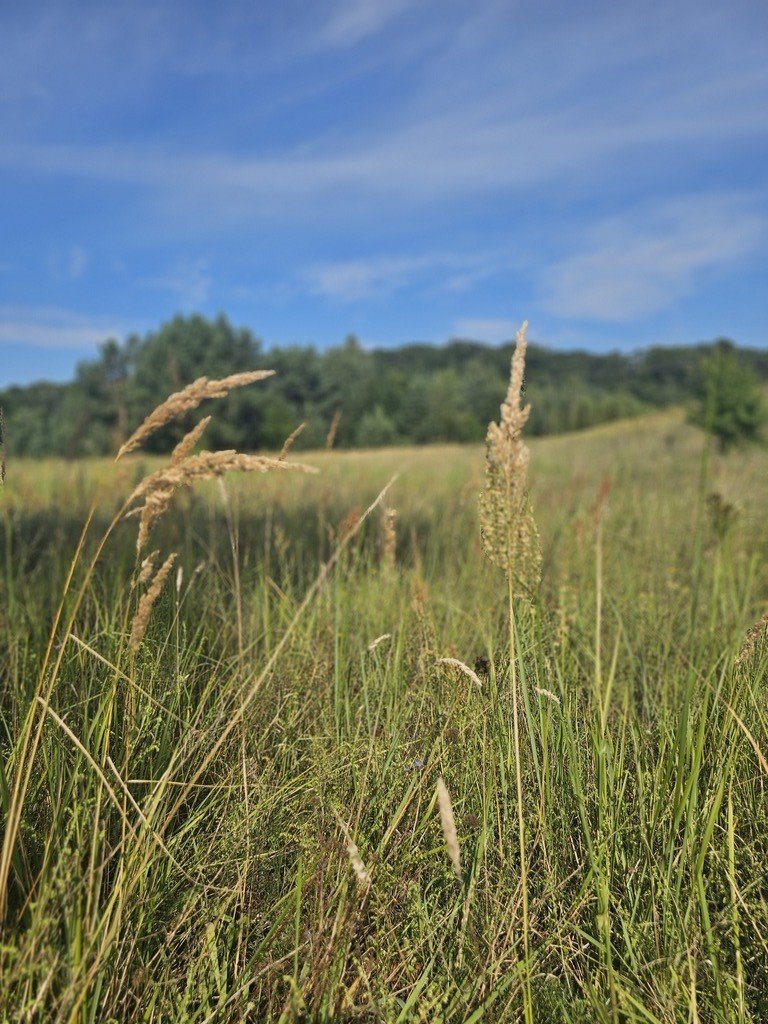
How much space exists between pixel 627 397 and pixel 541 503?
5849 cm

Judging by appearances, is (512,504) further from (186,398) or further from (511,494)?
(186,398)

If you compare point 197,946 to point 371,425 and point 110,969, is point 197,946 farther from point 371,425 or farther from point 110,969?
point 371,425

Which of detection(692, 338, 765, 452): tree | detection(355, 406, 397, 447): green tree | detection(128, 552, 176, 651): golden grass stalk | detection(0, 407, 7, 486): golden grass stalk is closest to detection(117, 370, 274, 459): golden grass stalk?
detection(128, 552, 176, 651): golden grass stalk

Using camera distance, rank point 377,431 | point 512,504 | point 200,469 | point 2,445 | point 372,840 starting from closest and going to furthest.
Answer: point 200,469 < point 512,504 < point 2,445 < point 372,840 < point 377,431

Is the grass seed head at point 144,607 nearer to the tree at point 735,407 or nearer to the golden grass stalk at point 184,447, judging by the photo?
the golden grass stalk at point 184,447

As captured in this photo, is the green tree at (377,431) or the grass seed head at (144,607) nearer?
the grass seed head at (144,607)

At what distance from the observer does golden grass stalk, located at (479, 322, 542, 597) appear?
1.23 meters

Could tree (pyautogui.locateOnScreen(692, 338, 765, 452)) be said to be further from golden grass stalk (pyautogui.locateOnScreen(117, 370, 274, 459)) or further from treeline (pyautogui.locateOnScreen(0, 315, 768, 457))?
golden grass stalk (pyautogui.locateOnScreen(117, 370, 274, 459))

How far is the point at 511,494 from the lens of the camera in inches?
49.9

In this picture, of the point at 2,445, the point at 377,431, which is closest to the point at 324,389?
the point at 377,431

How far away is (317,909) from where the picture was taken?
138cm

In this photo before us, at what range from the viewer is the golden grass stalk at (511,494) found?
123cm

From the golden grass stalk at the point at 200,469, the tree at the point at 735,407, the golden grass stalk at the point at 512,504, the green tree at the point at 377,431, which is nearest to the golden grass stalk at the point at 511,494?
the golden grass stalk at the point at 512,504

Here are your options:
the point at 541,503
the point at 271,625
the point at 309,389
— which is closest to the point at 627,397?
the point at 309,389
